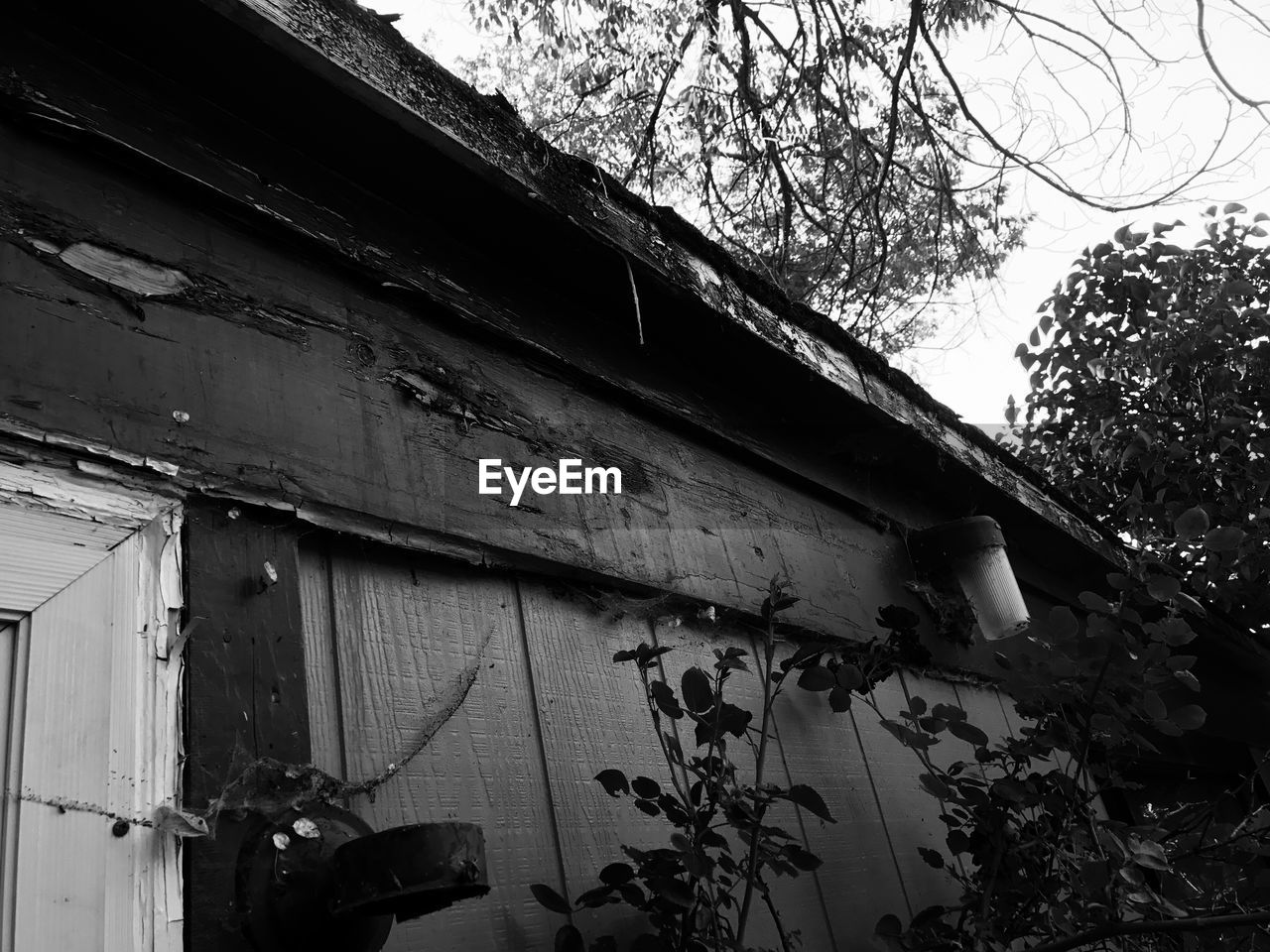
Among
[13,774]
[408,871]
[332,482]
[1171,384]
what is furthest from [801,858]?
[1171,384]

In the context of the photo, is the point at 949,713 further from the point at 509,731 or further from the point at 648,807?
the point at 509,731

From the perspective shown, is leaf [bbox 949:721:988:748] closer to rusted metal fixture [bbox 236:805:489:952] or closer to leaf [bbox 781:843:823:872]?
leaf [bbox 781:843:823:872]

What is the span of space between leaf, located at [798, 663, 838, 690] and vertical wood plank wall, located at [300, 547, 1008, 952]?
0.11 meters

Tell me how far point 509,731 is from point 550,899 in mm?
222

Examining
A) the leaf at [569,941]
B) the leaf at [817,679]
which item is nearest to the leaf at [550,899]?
the leaf at [569,941]

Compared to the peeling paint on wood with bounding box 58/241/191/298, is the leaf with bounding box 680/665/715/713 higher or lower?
lower

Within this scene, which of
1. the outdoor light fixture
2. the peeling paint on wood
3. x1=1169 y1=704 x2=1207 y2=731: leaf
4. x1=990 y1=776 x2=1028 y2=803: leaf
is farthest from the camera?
the outdoor light fixture

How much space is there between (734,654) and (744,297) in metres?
0.86

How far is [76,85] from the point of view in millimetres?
1052

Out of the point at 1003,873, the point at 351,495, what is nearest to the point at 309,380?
the point at 351,495

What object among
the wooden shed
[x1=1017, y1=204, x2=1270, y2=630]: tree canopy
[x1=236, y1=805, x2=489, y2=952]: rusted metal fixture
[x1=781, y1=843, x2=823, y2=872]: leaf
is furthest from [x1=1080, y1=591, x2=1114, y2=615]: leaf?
[x1=1017, y1=204, x2=1270, y2=630]: tree canopy

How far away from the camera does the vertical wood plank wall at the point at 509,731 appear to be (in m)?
1.04

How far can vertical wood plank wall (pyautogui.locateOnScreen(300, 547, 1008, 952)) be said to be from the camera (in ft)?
3.41

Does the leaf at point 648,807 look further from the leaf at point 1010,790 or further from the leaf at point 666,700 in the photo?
the leaf at point 1010,790
